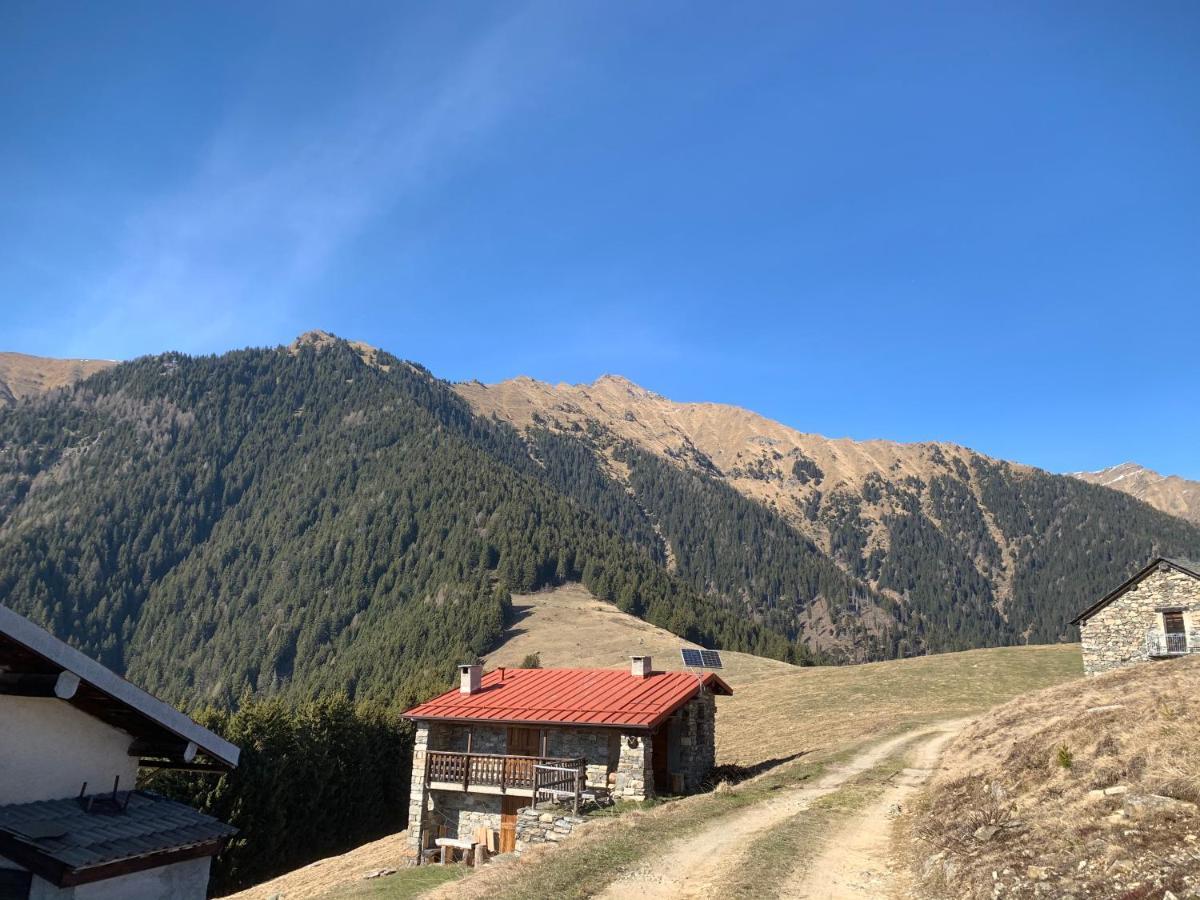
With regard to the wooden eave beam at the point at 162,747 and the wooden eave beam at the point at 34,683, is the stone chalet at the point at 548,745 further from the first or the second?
the wooden eave beam at the point at 34,683

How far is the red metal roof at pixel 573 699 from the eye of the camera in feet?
101

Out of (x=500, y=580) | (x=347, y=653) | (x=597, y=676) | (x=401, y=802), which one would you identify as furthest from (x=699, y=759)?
(x=347, y=653)

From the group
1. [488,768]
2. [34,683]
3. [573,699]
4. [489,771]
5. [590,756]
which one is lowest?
[489,771]

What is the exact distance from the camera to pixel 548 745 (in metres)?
31.9

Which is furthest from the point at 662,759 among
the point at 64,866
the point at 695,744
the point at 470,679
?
the point at 64,866

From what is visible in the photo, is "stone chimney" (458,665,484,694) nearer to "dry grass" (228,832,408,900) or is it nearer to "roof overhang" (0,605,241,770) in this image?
"dry grass" (228,832,408,900)

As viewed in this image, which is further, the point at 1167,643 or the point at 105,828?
the point at 1167,643

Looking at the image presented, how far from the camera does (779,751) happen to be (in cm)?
4188

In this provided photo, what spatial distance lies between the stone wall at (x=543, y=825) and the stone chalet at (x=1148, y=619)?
116 ft

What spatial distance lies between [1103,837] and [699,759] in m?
22.5

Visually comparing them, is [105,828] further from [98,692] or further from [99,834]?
[98,692]

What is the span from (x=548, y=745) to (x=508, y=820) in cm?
371

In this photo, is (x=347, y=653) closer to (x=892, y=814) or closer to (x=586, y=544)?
(x=586, y=544)

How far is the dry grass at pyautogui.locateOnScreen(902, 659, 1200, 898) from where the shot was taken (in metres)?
11.7
